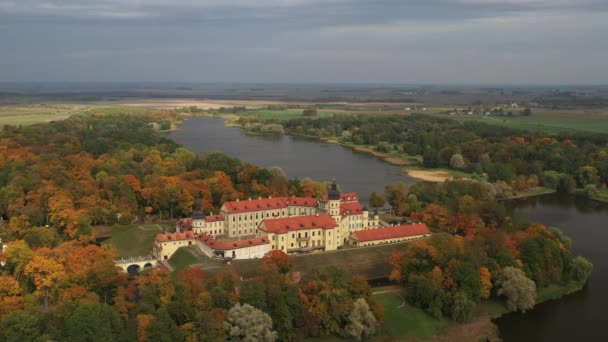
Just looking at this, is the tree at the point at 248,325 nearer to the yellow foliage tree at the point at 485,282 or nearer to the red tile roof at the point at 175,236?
the red tile roof at the point at 175,236

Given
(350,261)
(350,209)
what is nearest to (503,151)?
(350,209)

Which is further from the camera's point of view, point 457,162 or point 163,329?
point 457,162

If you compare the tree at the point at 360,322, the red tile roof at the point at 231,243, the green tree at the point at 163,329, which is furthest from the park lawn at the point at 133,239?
the tree at the point at 360,322

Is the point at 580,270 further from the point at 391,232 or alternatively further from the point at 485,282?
the point at 391,232

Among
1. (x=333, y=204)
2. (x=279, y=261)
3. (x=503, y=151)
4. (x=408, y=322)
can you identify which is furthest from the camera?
(x=503, y=151)

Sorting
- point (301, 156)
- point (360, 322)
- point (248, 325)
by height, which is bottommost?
point (301, 156)
